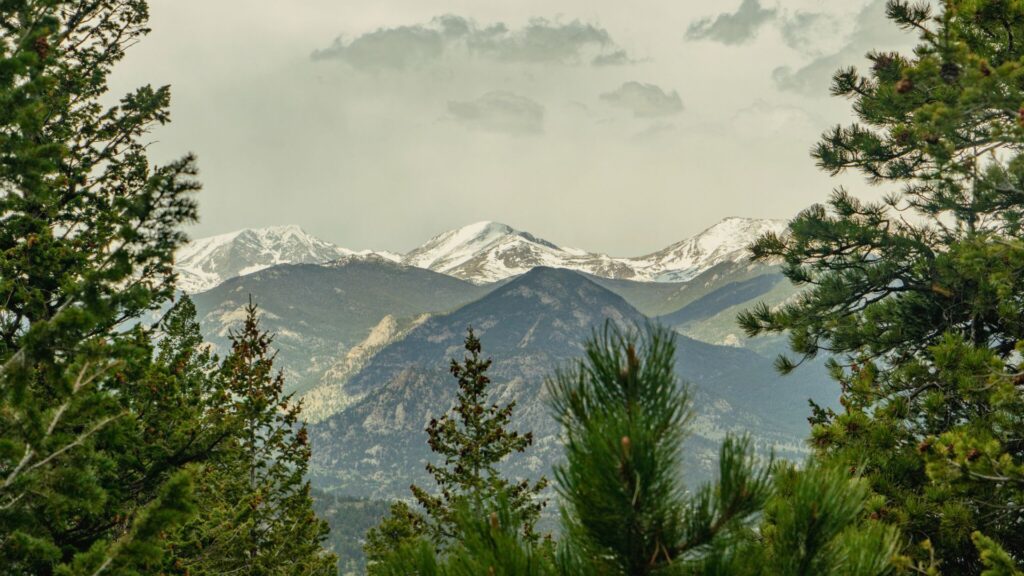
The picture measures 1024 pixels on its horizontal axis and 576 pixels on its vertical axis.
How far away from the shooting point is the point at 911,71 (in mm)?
8867

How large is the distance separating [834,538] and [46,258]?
10.6 metres

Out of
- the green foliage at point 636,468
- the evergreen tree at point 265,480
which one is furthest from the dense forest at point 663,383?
the evergreen tree at point 265,480

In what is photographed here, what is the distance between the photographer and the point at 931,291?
443 inches

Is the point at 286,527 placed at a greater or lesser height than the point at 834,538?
lesser

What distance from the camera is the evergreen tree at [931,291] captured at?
695cm

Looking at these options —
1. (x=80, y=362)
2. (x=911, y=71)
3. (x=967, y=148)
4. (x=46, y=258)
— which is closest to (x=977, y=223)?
(x=967, y=148)

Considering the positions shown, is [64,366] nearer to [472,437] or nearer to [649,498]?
[649,498]

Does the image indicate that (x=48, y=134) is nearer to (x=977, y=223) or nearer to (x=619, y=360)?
(x=619, y=360)

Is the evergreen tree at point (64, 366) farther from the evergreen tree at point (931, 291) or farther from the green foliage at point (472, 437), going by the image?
the green foliage at point (472, 437)

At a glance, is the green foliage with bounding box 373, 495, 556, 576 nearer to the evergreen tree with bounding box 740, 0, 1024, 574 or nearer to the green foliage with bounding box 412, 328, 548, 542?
the evergreen tree with bounding box 740, 0, 1024, 574

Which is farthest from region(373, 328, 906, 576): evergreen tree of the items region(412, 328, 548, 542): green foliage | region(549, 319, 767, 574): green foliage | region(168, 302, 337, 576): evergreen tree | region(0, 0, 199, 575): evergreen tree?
region(412, 328, 548, 542): green foliage

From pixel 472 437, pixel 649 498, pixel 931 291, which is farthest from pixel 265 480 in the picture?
pixel 649 498

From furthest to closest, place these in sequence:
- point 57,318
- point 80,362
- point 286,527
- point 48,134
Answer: point 286,527 < point 48,134 < point 80,362 < point 57,318

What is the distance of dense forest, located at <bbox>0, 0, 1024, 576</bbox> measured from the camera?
3.15 m
